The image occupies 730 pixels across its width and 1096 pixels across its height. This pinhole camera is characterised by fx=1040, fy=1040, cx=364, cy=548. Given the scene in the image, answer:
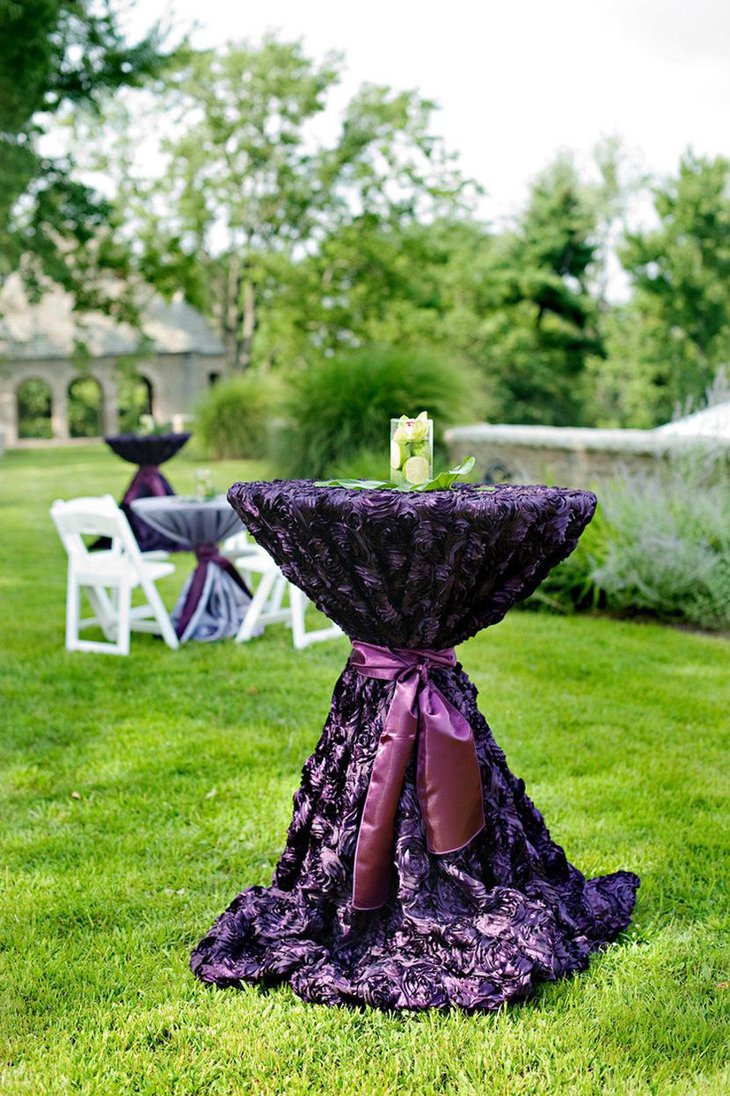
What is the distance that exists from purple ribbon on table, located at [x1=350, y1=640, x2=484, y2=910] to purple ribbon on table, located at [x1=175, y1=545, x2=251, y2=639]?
4.14 meters

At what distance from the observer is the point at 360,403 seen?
39.4 ft

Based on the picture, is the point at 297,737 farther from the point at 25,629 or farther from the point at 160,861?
the point at 25,629

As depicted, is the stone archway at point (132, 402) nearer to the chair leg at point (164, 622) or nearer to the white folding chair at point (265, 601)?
the white folding chair at point (265, 601)

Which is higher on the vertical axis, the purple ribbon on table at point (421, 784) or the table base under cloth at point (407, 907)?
the purple ribbon on table at point (421, 784)

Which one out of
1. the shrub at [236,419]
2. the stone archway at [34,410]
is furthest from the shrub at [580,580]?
the stone archway at [34,410]

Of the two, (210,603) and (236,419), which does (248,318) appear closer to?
(236,419)

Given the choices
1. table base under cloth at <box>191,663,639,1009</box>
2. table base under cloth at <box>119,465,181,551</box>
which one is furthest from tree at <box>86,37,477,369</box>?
table base under cloth at <box>191,663,639,1009</box>

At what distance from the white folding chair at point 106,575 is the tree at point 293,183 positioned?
20852mm

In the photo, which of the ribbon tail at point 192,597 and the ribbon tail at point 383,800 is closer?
the ribbon tail at point 383,800

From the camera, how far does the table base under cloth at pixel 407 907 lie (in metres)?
2.64

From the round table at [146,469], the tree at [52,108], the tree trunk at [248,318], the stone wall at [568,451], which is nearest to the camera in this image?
the stone wall at [568,451]

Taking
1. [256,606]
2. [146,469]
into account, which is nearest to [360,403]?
[146,469]

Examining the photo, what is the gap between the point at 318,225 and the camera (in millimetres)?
27312

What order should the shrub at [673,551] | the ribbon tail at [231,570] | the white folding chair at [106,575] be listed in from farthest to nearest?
the ribbon tail at [231,570] < the shrub at [673,551] < the white folding chair at [106,575]
